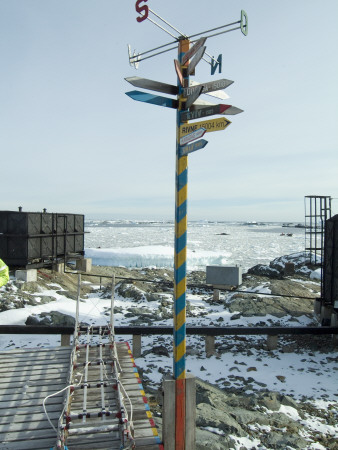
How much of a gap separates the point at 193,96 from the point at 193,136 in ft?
1.64

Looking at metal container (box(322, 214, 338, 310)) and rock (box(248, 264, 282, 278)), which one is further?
rock (box(248, 264, 282, 278))

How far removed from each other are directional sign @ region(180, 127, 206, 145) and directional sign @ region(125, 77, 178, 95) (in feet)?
2.25

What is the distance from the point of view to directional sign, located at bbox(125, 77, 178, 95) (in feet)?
13.4

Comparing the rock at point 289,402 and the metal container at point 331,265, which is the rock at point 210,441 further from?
the metal container at point 331,265

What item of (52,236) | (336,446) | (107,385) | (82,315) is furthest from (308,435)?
(52,236)

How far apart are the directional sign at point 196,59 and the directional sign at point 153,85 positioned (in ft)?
0.88

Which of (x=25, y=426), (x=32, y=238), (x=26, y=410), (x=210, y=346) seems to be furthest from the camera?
(x=32, y=238)

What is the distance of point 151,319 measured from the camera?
12.3 meters

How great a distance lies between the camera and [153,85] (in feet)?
13.7

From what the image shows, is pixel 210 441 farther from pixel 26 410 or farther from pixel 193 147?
pixel 193 147

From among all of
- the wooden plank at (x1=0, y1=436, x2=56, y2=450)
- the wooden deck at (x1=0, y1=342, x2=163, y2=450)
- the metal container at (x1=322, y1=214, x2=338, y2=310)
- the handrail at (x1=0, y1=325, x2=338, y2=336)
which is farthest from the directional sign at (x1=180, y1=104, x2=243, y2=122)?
the metal container at (x1=322, y1=214, x2=338, y2=310)

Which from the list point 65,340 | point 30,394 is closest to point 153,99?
point 30,394

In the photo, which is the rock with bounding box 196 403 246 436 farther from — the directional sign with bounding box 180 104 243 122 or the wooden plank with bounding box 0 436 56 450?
the directional sign with bounding box 180 104 243 122

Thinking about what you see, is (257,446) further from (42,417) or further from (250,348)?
(250,348)
